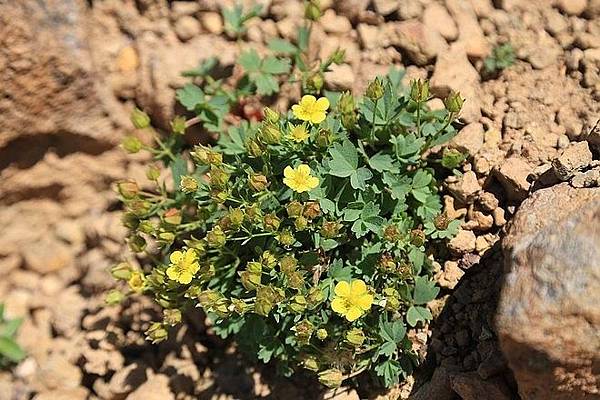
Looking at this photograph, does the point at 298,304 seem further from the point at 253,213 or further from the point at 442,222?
the point at 442,222

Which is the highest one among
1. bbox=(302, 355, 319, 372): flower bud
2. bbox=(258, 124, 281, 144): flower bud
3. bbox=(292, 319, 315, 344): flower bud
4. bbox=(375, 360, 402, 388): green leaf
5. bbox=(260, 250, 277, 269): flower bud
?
bbox=(258, 124, 281, 144): flower bud

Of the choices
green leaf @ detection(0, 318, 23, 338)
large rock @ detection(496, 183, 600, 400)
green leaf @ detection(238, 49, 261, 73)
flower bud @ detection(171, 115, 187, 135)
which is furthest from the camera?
green leaf @ detection(0, 318, 23, 338)

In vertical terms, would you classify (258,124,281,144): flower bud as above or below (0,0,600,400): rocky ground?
above

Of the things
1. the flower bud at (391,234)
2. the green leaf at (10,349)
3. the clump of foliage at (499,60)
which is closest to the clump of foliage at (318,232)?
the flower bud at (391,234)

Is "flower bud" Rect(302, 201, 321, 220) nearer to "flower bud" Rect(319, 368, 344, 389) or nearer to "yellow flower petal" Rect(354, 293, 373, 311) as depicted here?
"yellow flower petal" Rect(354, 293, 373, 311)

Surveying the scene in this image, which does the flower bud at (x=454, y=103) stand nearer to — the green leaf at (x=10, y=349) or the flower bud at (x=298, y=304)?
the flower bud at (x=298, y=304)

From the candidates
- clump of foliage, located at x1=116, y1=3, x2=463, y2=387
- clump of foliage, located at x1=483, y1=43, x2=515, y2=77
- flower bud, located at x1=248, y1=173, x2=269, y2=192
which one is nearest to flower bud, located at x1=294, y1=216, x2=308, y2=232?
clump of foliage, located at x1=116, y1=3, x2=463, y2=387

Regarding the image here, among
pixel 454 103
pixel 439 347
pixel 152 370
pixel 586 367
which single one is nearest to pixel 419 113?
pixel 454 103
